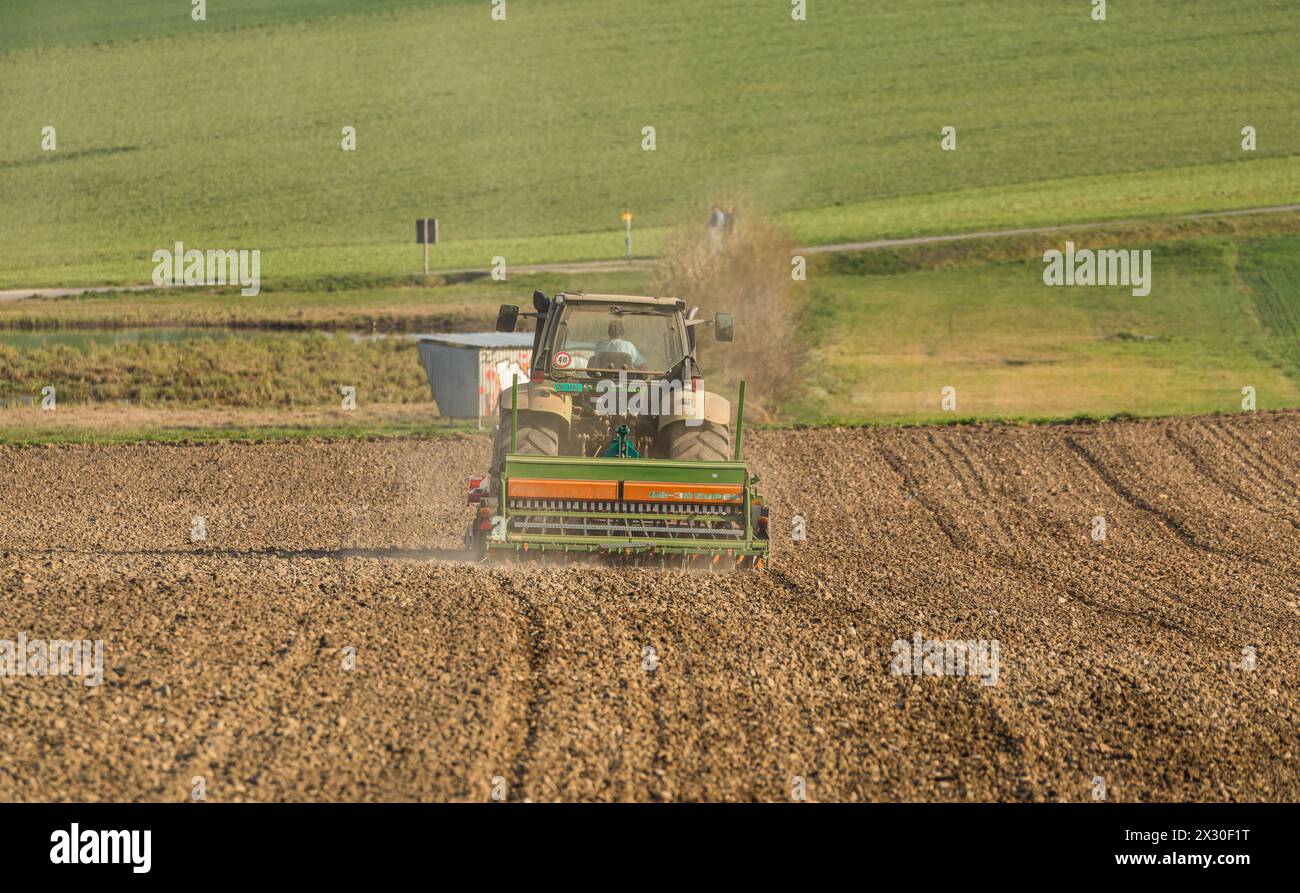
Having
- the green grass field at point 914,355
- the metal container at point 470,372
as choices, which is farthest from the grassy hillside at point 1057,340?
the metal container at point 470,372

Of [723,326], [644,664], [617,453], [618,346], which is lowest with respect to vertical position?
[644,664]

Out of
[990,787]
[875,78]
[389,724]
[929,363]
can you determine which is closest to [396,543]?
[389,724]

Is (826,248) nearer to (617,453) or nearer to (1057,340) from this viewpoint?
(1057,340)

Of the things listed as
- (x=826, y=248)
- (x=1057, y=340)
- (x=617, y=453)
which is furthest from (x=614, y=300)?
(x=826, y=248)

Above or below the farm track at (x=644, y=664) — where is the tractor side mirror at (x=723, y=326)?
above

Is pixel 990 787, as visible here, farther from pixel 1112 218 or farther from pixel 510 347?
pixel 1112 218

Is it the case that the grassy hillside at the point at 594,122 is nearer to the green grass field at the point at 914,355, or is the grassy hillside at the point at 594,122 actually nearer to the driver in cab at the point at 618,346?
the green grass field at the point at 914,355
